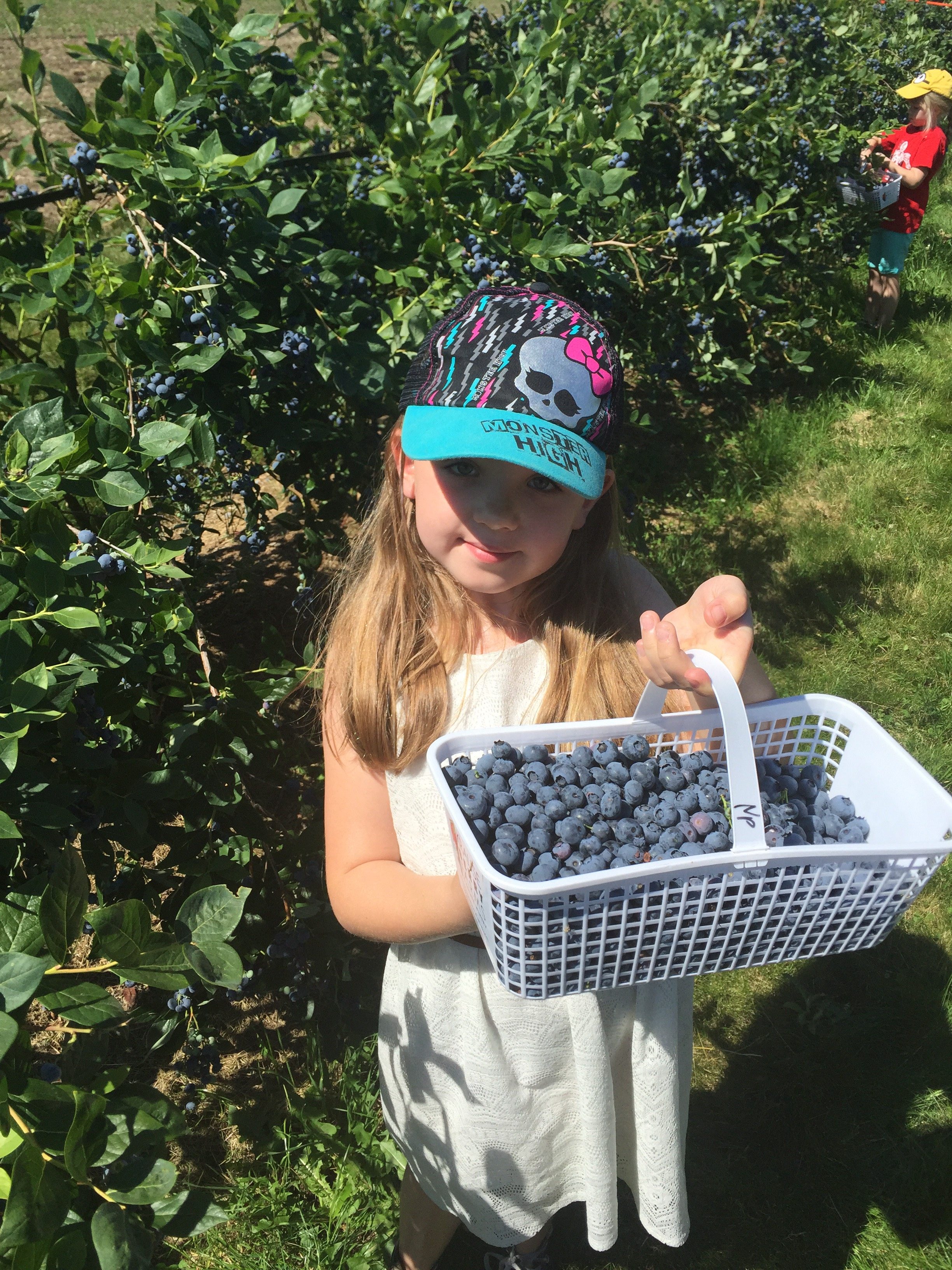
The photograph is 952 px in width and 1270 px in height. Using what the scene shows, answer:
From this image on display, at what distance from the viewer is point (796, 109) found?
156 inches

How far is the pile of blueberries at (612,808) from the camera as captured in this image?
3.28 ft

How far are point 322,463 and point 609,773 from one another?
153cm

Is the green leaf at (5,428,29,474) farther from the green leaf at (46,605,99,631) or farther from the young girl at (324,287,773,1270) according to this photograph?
the young girl at (324,287,773,1270)

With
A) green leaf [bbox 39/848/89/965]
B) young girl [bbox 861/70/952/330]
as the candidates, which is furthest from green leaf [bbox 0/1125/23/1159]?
young girl [bbox 861/70/952/330]

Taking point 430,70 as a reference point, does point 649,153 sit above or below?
below

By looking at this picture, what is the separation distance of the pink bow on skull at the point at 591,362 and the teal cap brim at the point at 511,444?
8cm

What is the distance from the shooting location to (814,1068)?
2.24 meters

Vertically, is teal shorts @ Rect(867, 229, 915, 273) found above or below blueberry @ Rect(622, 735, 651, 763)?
below

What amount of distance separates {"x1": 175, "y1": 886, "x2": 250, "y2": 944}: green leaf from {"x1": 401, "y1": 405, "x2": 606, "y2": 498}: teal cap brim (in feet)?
1.94

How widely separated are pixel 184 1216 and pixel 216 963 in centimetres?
20

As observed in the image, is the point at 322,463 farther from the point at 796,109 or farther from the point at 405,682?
the point at 796,109

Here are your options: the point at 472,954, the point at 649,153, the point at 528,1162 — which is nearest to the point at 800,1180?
the point at 528,1162

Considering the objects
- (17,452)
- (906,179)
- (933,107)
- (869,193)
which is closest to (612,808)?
(17,452)

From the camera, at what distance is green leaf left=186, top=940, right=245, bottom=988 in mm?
824
